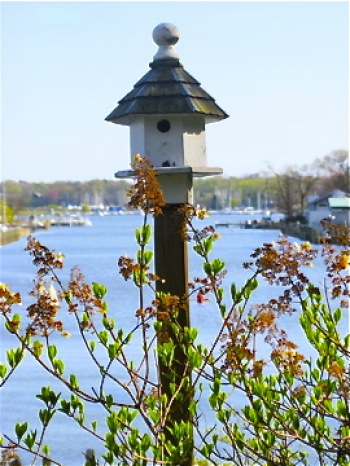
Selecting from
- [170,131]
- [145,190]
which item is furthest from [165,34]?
[145,190]

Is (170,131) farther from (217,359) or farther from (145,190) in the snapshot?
(217,359)

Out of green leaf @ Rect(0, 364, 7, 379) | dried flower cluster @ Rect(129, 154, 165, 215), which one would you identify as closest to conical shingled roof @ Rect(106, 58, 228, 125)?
dried flower cluster @ Rect(129, 154, 165, 215)

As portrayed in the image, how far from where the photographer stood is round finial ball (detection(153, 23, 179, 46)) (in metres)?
4.04

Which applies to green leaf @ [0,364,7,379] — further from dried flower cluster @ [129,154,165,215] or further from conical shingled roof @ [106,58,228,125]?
conical shingled roof @ [106,58,228,125]

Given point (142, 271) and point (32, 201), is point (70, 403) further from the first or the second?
point (32, 201)

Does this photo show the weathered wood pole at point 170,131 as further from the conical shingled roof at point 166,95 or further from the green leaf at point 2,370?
the green leaf at point 2,370

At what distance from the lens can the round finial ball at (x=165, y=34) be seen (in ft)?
13.2

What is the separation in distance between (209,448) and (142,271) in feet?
2.01

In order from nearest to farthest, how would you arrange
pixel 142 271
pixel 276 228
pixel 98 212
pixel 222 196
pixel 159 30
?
pixel 142 271
pixel 159 30
pixel 276 228
pixel 222 196
pixel 98 212

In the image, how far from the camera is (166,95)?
4.03 m

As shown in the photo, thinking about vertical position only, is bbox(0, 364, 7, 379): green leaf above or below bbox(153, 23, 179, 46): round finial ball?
below

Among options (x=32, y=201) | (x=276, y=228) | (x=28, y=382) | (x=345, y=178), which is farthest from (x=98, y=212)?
(x=28, y=382)

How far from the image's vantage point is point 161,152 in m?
4.10

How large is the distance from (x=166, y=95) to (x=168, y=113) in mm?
79
